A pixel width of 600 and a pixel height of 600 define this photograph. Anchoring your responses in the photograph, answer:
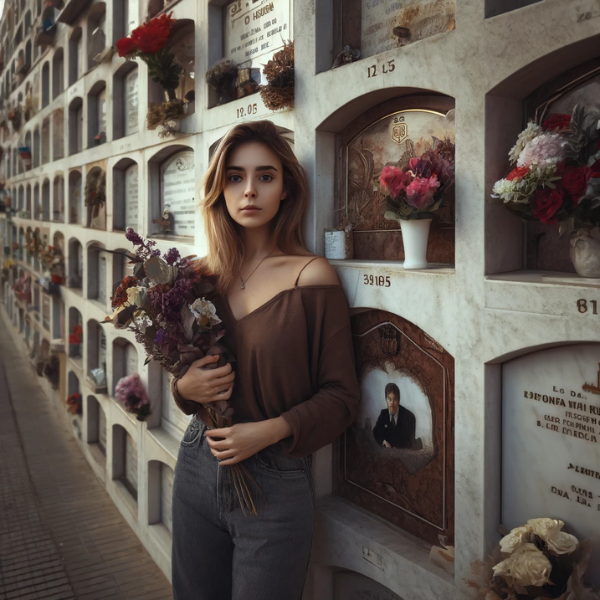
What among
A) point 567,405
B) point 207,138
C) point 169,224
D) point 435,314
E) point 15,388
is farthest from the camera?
point 15,388

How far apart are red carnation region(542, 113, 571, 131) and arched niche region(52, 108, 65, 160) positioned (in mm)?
6232

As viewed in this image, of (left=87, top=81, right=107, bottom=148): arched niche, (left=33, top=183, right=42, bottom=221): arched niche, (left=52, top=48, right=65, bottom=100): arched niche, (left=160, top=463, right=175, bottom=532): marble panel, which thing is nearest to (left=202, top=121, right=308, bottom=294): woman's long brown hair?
(left=160, top=463, right=175, bottom=532): marble panel

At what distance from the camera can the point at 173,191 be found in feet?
12.1

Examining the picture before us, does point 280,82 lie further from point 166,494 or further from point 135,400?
point 166,494

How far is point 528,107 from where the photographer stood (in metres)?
1.63

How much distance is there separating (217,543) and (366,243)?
1.24 metres

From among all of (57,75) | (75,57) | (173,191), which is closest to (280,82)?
(173,191)

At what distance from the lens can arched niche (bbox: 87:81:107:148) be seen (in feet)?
17.0

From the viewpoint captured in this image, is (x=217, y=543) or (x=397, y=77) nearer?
(x=397, y=77)

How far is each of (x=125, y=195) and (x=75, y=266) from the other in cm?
190

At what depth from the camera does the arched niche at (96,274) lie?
5.26 meters

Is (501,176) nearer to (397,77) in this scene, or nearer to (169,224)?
(397,77)

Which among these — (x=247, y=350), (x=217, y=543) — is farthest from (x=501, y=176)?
(x=217, y=543)

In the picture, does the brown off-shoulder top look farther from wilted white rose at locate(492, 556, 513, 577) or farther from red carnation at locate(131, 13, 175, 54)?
red carnation at locate(131, 13, 175, 54)
